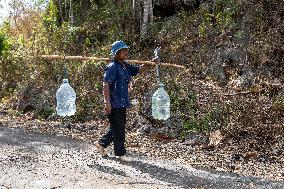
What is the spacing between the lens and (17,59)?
15.9 metres

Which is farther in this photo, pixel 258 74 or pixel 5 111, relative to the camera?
pixel 5 111

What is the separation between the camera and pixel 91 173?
6516 mm

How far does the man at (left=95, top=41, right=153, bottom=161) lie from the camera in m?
7.00

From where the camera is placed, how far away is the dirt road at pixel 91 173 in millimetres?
5980

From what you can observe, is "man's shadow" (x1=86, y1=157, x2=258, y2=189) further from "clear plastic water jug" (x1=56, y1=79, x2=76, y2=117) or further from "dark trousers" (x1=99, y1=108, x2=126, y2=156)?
"clear plastic water jug" (x1=56, y1=79, x2=76, y2=117)

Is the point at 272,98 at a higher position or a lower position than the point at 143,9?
lower

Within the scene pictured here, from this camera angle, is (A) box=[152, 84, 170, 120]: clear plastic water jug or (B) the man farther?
(A) box=[152, 84, 170, 120]: clear plastic water jug

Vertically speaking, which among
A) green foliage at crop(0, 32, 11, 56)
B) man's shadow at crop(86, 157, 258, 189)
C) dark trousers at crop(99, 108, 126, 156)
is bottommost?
man's shadow at crop(86, 157, 258, 189)

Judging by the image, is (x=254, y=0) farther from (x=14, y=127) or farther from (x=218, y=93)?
(x=14, y=127)

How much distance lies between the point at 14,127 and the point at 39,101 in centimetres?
239

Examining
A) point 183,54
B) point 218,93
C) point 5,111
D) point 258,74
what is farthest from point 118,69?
point 5,111

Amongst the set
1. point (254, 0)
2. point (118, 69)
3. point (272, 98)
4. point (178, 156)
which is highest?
point (254, 0)

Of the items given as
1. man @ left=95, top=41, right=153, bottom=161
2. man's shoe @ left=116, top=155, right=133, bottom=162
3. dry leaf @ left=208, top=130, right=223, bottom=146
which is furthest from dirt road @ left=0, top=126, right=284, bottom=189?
dry leaf @ left=208, top=130, right=223, bottom=146

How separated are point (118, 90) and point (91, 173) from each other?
54.0 inches
